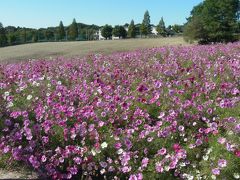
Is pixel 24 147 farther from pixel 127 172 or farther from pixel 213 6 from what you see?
pixel 213 6

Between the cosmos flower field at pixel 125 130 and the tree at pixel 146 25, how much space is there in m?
123

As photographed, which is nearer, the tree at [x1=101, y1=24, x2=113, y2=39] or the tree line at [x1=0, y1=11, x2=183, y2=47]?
the tree line at [x1=0, y1=11, x2=183, y2=47]

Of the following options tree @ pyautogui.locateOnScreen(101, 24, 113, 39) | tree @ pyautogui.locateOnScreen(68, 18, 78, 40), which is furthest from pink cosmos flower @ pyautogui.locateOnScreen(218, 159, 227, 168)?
tree @ pyautogui.locateOnScreen(101, 24, 113, 39)

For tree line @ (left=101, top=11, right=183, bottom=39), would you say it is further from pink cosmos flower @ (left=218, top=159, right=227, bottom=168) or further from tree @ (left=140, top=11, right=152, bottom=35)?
pink cosmos flower @ (left=218, top=159, right=227, bottom=168)

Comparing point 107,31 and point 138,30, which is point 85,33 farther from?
point 138,30

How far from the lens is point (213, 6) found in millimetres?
58344

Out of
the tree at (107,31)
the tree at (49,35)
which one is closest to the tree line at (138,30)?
the tree at (107,31)

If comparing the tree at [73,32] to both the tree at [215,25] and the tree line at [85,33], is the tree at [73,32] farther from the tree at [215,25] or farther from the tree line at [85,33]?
the tree at [215,25]

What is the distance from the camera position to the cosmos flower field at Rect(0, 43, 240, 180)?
484 cm

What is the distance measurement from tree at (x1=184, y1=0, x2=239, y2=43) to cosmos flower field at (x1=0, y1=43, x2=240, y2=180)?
159 feet

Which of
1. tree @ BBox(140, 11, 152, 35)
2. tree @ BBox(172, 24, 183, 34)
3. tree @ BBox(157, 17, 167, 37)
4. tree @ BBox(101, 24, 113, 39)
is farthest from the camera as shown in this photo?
tree @ BBox(172, 24, 183, 34)

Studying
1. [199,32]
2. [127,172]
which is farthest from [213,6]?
[127,172]

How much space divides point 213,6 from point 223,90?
53908 mm

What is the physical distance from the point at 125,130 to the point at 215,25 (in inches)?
2033
